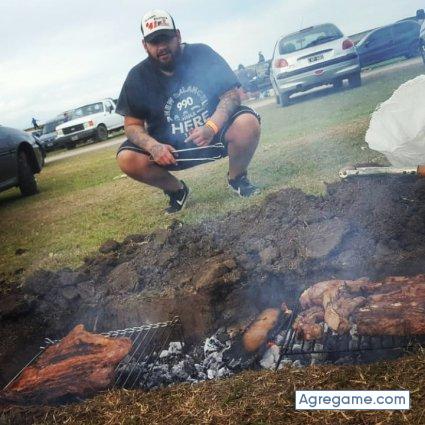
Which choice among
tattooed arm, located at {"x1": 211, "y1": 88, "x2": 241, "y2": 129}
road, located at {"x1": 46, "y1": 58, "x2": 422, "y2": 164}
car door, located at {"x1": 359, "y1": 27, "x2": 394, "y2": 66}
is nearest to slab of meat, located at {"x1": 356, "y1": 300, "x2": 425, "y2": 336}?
tattooed arm, located at {"x1": 211, "y1": 88, "x2": 241, "y2": 129}

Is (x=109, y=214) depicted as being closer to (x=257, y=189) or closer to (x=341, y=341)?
(x=257, y=189)

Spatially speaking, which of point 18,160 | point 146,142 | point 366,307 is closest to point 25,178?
point 18,160

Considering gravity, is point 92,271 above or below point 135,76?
below

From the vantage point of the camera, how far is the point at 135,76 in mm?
3971

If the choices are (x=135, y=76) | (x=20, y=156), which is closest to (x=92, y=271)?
(x=135, y=76)

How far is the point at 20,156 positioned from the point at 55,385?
20.2 ft

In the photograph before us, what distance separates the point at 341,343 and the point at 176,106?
2.46 metres

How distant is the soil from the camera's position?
281cm

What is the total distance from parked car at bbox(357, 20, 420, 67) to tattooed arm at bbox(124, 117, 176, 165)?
370 cm

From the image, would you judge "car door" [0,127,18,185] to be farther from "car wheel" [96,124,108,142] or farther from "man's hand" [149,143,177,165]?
"man's hand" [149,143,177,165]

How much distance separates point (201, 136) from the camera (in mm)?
4008

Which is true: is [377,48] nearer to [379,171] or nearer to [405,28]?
[405,28]

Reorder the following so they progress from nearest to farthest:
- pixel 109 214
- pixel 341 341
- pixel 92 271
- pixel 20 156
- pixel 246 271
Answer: pixel 341 341, pixel 246 271, pixel 92 271, pixel 109 214, pixel 20 156

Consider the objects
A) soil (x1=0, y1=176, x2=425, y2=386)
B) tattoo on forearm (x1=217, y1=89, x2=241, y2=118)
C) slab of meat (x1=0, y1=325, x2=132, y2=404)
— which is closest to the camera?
slab of meat (x1=0, y1=325, x2=132, y2=404)
